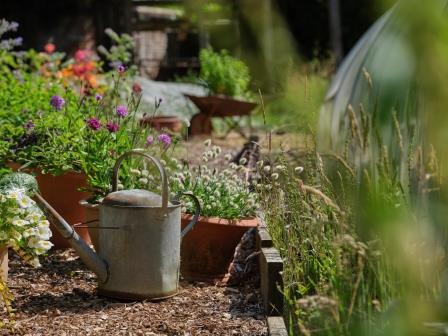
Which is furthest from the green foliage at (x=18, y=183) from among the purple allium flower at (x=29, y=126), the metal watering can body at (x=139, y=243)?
the purple allium flower at (x=29, y=126)

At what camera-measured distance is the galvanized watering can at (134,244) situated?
3574mm

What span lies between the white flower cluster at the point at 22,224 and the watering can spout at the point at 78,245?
178 millimetres

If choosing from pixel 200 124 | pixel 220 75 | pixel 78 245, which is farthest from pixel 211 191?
pixel 220 75

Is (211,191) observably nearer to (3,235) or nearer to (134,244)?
(134,244)

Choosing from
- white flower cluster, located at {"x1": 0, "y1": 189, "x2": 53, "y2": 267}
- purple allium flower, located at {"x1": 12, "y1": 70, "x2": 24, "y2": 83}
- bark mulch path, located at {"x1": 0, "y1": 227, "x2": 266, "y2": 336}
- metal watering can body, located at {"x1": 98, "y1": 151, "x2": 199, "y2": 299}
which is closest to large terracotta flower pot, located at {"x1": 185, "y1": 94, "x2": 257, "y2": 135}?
purple allium flower, located at {"x1": 12, "y1": 70, "x2": 24, "y2": 83}

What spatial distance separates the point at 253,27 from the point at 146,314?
2.63 metres

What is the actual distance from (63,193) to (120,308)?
1149 mm

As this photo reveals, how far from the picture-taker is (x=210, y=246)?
415cm

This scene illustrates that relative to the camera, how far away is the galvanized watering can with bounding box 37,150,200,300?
11.7ft

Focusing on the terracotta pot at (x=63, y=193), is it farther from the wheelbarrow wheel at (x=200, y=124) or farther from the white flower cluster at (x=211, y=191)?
the wheelbarrow wheel at (x=200, y=124)

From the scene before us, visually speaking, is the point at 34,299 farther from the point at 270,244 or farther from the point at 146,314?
the point at 270,244

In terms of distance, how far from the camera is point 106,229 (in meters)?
3.65

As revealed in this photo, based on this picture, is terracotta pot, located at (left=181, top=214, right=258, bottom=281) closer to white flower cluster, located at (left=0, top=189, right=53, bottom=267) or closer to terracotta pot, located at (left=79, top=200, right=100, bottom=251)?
terracotta pot, located at (left=79, top=200, right=100, bottom=251)

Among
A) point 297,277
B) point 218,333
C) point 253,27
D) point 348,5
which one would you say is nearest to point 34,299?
point 218,333
